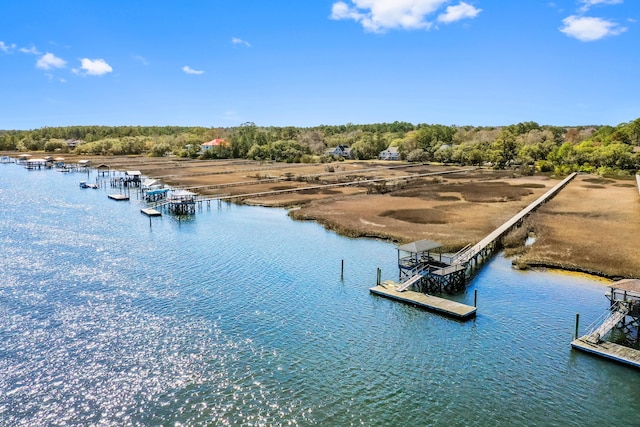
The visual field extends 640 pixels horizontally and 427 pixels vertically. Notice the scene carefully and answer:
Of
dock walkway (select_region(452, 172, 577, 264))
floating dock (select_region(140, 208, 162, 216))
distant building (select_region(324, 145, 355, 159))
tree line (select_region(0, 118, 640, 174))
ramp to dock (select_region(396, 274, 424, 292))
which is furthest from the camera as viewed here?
distant building (select_region(324, 145, 355, 159))

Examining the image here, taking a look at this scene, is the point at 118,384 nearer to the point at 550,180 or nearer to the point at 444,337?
the point at 444,337

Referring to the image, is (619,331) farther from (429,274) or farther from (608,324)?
(429,274)

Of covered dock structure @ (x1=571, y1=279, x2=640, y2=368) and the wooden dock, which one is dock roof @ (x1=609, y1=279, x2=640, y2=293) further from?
the wooden dock

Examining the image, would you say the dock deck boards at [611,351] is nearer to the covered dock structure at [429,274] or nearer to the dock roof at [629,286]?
the dock roof at [629,286]

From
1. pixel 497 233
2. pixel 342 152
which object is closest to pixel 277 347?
pixel 497 233

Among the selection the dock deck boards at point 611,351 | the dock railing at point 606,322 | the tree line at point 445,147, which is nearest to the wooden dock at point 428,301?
the dock deck boards at point 611,351

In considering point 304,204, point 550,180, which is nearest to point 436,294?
point 304,204

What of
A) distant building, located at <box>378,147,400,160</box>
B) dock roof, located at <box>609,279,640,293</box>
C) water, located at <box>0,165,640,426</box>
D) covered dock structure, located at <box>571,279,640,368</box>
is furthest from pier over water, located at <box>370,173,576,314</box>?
distant building, located at <box>378,147,400,160</box>
